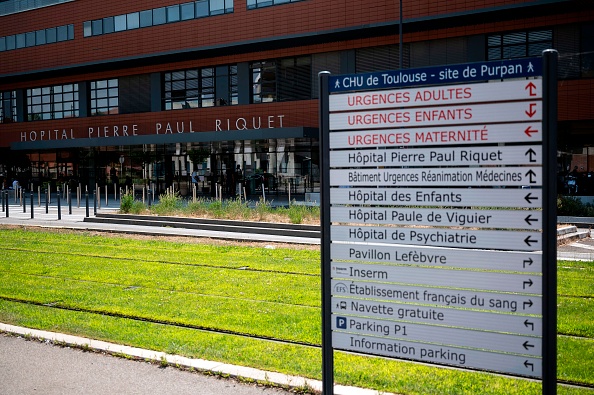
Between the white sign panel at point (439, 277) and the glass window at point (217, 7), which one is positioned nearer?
the white sign panel at point (439, 277)

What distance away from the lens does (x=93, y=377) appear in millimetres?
6207

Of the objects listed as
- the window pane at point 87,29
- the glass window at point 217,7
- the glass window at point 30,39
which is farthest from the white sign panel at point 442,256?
A: the glass window at point 30,39

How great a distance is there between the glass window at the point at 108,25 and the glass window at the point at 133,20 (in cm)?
155

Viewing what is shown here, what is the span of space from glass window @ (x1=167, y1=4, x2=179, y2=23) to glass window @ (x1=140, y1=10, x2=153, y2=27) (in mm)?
1576

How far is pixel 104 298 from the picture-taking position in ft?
32.0

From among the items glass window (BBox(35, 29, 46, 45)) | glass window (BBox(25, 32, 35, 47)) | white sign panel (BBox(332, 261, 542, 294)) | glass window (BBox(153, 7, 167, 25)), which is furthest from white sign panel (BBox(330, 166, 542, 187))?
glass window (BBox(25, 32, 35, 47))

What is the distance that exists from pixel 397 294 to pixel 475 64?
1612 millimetres

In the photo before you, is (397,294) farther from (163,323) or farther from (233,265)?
(233,265)

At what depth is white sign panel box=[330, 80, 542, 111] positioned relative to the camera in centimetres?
402

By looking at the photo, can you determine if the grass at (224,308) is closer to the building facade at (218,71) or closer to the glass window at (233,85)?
the building facade at (218,71)

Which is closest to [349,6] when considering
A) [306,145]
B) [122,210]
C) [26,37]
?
[306,145]

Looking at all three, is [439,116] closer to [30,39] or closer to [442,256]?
[442,256]

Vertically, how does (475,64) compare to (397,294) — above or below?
above

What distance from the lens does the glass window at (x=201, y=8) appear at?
1620 inches
